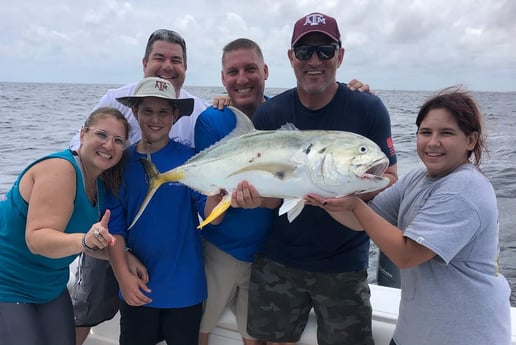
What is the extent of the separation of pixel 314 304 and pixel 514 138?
1736cm

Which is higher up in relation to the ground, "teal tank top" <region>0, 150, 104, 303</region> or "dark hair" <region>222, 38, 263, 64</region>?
"dark hair" <region>222, 38, 263, 64</region>

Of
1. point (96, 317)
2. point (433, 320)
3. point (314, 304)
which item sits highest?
point (433, 320)

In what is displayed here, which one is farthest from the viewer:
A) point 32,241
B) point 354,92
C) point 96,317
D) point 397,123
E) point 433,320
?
point 397,123

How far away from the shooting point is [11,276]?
228 cm

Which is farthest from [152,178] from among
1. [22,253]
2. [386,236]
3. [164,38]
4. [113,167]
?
[164,38]

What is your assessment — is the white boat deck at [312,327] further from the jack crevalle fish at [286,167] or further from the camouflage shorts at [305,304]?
the jack crevalle fish at [286,167]

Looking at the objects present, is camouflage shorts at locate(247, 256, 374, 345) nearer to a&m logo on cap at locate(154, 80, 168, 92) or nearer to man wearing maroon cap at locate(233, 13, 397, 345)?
man wearing maroon cap at locate(233, 13, 397, 345)

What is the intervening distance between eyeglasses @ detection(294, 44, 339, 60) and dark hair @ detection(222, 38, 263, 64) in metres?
0.68

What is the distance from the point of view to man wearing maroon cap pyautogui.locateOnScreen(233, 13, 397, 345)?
251 cm

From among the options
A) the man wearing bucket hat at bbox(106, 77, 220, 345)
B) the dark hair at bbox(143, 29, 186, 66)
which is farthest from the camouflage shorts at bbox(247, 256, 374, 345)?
the dark hair at bbox(143, 29, 186, 66)

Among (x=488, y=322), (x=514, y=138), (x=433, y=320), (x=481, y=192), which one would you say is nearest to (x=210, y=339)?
(x=433, y=320)

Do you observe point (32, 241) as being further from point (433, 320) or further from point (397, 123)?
point (397, 123)

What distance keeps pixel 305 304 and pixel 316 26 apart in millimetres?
1687

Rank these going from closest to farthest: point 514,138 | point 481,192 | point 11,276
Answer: point 481,192 < point 11,276 < point 514,138
